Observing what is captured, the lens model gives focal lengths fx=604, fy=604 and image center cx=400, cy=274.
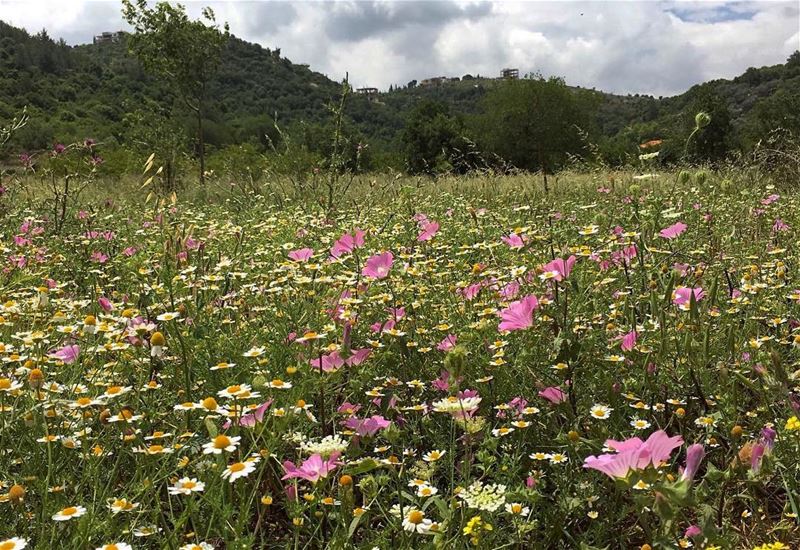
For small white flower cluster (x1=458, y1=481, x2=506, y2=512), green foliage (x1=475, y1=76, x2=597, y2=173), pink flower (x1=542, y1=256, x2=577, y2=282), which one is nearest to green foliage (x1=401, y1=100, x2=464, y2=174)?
green foliage (x1=475, y1=76, x2=597, y2=173)

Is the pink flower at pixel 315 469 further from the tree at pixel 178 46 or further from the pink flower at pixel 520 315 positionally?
the tree at pixel 178 46

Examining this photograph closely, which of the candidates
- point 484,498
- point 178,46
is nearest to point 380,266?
point 484,498

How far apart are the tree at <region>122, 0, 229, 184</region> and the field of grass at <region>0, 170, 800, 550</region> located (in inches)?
514

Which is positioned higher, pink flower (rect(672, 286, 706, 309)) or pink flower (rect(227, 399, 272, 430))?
pink flower (rect(672, 286, 706, 309))

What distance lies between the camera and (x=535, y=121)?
136ft

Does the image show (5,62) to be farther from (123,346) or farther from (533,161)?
(123,346)

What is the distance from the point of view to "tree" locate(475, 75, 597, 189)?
40.7 meters

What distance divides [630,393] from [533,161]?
40.8 m

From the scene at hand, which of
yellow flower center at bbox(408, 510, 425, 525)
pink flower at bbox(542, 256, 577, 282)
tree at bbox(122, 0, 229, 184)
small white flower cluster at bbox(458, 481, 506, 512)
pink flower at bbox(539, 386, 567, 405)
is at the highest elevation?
tree at bbox(122, 0, 229, 184)

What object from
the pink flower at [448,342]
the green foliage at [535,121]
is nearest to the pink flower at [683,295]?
the pink flower at [448,342]

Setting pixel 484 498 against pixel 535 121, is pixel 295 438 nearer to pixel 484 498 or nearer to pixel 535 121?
pixel 484 498

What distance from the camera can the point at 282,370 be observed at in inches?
74.9

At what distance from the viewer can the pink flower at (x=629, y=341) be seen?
1.81m

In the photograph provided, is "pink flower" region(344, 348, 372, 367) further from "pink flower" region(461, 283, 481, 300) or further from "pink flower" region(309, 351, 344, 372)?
"pink flower" region(461, 283, 481, 300)
